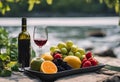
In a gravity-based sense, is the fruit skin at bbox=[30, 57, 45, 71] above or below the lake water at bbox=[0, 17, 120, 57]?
above

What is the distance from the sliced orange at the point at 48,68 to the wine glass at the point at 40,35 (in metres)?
0.34

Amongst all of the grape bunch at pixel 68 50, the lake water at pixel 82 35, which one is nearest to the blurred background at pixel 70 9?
the lake water at pixel 82 35

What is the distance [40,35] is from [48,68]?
0.48m

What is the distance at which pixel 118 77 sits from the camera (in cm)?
377

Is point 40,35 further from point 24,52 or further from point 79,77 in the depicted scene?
point 79,77

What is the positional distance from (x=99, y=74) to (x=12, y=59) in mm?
948

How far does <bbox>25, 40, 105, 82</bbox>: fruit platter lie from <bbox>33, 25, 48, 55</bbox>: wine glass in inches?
5.6

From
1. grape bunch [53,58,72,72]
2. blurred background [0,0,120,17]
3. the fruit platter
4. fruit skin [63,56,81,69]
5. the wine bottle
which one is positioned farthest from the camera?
blurred background [0,0,120,17]

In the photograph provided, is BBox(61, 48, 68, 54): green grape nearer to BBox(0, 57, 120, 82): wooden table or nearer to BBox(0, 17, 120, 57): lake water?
BBox(0, 57, 120, 82): wooden table

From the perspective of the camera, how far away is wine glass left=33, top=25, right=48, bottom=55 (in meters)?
3.88

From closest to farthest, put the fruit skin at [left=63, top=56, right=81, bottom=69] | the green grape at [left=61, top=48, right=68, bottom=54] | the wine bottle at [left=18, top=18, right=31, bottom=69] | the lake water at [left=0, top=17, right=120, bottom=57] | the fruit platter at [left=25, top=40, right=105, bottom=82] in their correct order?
the fruit platter at [left=25, top=40, right=105, bottom=82] < the fruit skin at [left=63, top=56, right=81, bottom=69] < the wine bottle at [left=18, top=18, right=31, bottom=69] < the green grape at [left=61, top=48, right=68, bottom=54] < the lake water at [left=0, top=17, right=120, bottom=57]

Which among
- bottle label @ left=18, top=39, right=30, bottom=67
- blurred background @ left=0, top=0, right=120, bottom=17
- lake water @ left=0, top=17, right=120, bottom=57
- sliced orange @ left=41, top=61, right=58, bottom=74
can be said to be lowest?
lake water @ left=0, top=17, right=120, bottom=57

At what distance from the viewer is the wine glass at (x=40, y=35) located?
3877 millimetres

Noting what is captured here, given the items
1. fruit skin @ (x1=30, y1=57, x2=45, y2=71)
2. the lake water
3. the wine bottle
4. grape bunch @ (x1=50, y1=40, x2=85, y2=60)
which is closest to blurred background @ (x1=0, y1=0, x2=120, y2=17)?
the lake water
